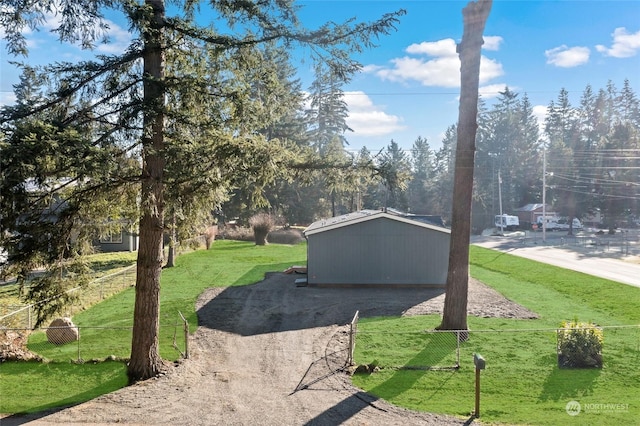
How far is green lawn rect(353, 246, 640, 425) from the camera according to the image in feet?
28.3

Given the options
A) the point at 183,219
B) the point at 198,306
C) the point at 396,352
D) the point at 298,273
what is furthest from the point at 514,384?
the point at 298,273

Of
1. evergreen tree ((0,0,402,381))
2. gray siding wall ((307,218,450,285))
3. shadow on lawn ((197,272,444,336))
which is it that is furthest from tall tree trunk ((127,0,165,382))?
gray siding wall ((307,218,450,285))

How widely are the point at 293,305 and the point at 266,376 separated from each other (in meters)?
7.59

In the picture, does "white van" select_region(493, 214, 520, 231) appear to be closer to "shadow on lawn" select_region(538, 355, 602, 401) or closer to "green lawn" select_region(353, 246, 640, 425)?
"green lawn" select_region(353, 246, 640, 425)

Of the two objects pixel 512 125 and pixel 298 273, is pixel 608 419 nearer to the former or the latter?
pixel 298 273

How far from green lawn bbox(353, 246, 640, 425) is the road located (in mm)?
7967

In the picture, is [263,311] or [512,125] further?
[512,125]

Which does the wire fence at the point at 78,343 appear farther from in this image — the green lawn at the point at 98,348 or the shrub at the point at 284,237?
the shrub at the point at 284,237

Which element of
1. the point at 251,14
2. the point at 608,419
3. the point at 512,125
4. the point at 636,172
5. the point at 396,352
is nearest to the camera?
the point at 608,419

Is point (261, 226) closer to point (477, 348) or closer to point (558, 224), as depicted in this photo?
point (477, 348)

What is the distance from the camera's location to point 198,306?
707 inches

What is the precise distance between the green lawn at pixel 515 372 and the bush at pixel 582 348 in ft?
0.82

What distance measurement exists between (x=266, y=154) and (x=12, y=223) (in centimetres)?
500

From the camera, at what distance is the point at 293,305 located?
18.3m
